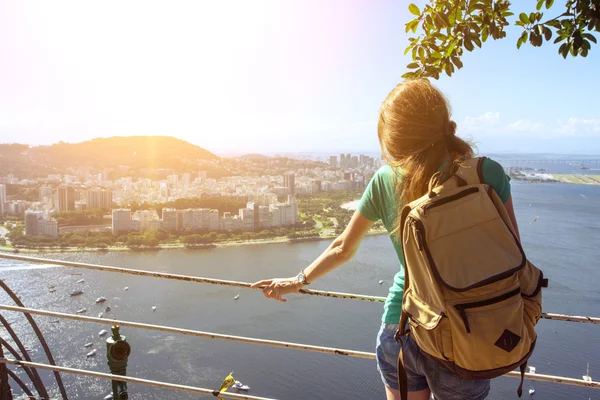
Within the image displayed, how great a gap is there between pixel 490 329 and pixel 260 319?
400 inches

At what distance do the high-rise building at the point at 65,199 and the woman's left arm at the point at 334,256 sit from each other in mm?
23513

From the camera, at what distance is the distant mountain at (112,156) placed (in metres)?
28.0

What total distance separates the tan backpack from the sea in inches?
280

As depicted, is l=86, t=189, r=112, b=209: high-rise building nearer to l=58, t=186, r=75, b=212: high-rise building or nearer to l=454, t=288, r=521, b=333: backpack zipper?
l=58, t=186, r=75, b=212: high-rise building

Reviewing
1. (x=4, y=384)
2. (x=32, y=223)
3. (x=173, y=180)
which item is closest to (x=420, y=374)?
(x=4, y=384)

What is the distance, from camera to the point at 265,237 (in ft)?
62.3

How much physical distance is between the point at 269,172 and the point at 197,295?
87.5 ft

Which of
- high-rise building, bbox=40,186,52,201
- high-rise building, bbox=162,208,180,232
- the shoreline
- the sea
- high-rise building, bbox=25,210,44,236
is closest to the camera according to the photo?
the sea

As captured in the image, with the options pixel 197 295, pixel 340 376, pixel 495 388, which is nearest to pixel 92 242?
pixel 197 295

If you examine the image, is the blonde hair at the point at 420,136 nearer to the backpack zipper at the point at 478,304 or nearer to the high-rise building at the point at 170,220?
the backpack zipper at the point at 478,304

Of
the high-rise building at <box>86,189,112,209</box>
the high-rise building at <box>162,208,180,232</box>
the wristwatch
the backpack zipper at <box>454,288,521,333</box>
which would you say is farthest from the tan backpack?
the high-rise building at <box>86,189,112,209</box>

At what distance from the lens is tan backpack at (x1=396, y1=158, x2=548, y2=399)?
417mm

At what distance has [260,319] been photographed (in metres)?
10.2

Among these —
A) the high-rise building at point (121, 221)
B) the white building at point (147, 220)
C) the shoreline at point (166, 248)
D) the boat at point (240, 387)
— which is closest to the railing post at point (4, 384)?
the boat at point (240, 387)
